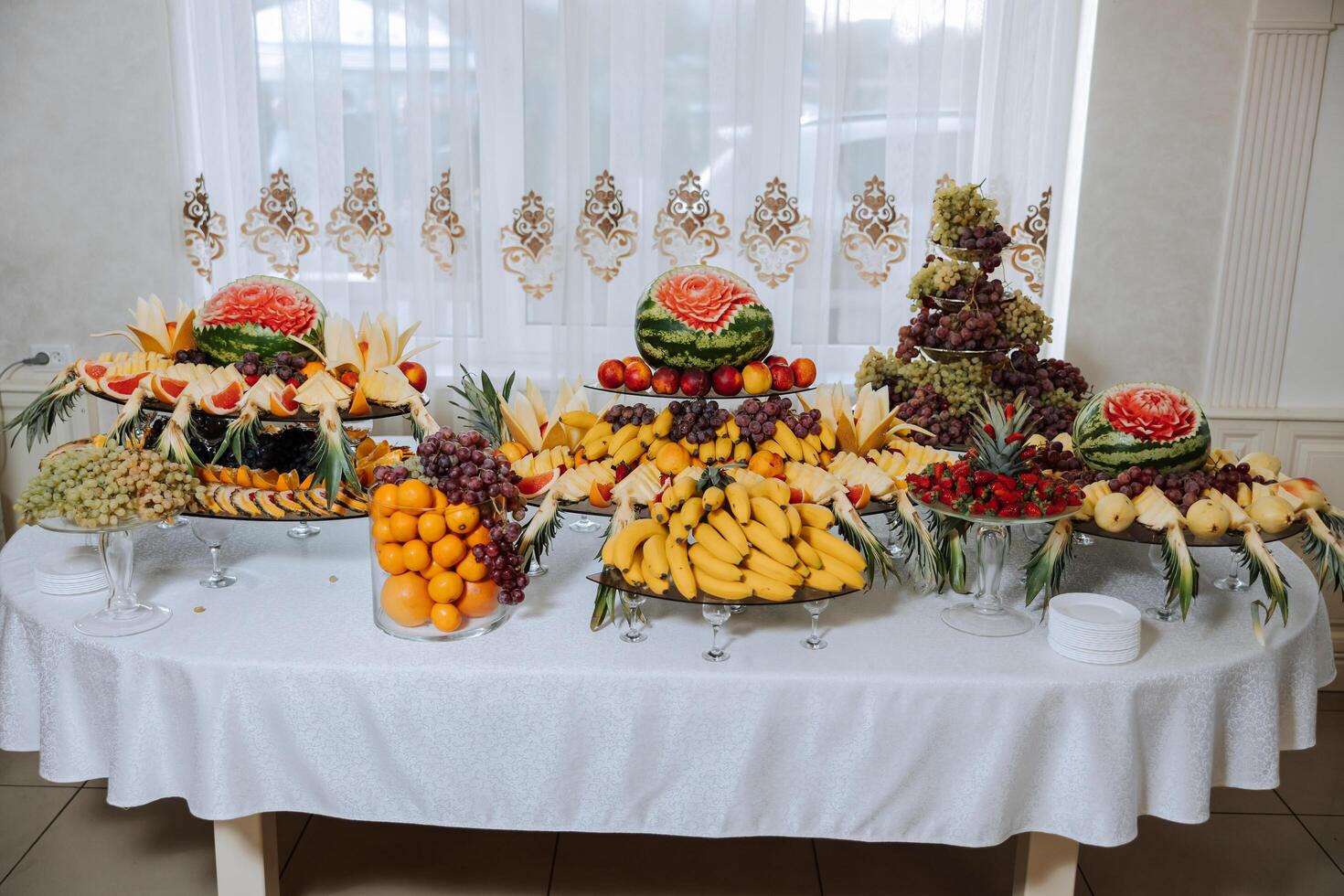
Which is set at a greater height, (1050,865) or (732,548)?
(732,548)

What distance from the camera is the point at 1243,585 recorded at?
2.07 m

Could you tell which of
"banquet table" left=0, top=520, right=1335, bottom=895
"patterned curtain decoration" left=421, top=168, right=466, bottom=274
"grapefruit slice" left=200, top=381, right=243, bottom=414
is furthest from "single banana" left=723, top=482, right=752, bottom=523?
"patterned curtain decoration" left=421, top=168, right=466, bottom=274

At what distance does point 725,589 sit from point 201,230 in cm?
267

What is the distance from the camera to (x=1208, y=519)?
184cm

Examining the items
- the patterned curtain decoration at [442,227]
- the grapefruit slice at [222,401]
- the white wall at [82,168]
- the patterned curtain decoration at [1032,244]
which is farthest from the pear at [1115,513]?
the white wall at [82,168]

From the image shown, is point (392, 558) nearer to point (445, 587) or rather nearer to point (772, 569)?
point (445, 587)

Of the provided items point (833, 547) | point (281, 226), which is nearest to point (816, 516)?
point (833, 547)

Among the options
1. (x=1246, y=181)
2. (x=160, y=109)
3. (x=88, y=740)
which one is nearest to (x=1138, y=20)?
(x=1246, y=181)

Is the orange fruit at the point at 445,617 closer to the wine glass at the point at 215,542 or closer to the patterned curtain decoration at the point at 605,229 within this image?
the wine glass at the point at 215,542

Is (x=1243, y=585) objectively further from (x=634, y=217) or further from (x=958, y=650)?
(x=634, y=217)

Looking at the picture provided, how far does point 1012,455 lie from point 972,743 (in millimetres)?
496

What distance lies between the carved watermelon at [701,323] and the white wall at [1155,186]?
1.86 meters

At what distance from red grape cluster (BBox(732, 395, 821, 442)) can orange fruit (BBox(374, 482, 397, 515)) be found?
69 centimetres

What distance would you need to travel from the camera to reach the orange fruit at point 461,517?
5.68 feet
